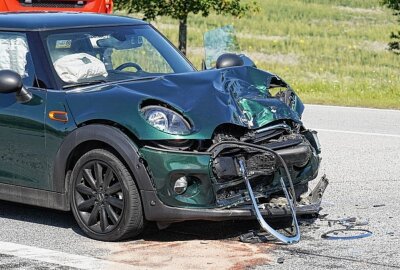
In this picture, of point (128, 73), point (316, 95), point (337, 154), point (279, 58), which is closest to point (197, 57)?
point (279, 58)

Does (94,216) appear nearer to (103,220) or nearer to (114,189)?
(103,220)

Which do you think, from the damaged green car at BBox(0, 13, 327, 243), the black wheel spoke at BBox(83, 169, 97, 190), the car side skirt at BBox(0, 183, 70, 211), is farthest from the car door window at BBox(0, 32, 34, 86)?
the black wheel spoke at BBox(83, 169, 97, 190)

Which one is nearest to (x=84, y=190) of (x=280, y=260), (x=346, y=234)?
(x=280, y=260)

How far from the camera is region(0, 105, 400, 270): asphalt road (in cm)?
647

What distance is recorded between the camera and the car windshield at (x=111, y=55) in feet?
25.3

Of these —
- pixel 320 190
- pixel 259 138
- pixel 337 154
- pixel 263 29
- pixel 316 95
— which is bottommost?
pixel 263 29

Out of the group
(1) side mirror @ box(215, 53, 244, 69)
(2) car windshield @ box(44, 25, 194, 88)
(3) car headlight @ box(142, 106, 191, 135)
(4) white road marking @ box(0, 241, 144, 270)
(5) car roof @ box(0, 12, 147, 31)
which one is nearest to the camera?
(4) white road marking @ box(0, 241, 144, 270)

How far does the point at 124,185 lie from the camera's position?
6.86 meters

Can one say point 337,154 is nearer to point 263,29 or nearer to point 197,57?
point 197,57

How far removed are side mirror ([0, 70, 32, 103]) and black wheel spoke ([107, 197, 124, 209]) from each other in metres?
1.00

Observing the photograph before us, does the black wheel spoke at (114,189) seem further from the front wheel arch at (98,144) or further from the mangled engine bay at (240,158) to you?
the mangled engine bay at (240,158)

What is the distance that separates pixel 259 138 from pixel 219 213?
646 millimetres

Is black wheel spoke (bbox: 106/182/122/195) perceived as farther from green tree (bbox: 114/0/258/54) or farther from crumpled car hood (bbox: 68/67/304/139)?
green tree (bbox: 114/0/258/54)

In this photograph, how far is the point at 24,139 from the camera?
24.2 feet
